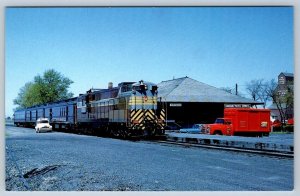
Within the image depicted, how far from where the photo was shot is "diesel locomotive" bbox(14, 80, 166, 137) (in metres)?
11.1

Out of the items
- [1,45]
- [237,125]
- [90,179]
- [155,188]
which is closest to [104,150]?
[90,179]

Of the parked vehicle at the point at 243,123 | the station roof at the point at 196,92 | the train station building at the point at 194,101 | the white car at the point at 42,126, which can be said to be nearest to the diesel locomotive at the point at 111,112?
the white car at the point at 42,126

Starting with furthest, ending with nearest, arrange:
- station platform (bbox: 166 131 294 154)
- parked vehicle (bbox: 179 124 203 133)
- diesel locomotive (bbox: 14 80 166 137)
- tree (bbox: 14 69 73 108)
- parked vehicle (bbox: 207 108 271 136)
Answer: diesel locomotive (bbox: 14 80 166 137) < parked vehicle (bbox: 207 108 271 136) < parked vehicle (bbox: 179 124 203 133) < station platform (bbox: 166 131 294 154) < tree (bbox: 14 69 73 108)

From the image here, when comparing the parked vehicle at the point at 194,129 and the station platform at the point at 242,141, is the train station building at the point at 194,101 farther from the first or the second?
the station platform at the point at 242,141

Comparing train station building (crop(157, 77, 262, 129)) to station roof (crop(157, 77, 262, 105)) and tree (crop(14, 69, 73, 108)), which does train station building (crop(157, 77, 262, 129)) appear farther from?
tree (crop(14, 69, 73, 108))

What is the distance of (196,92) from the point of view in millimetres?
9086

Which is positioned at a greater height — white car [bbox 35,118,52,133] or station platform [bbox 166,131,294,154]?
white car [bbox 35,118,52,133]

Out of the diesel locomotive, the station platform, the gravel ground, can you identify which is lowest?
the gravel ground

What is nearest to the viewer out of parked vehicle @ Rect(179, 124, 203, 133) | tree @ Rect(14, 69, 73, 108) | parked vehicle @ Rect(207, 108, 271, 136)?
tree @ Rect(14, 69, 73, 108)

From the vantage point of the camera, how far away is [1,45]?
8125 millimetres

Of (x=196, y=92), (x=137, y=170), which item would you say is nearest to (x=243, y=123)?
(x=196, y=92)

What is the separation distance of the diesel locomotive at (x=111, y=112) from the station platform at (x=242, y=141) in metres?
0.65

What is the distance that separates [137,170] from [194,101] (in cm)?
217

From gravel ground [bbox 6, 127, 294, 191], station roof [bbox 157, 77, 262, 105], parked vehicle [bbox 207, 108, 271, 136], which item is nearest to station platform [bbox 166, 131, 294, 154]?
parked vehicle [bbox 207, 108, 271, 136]
